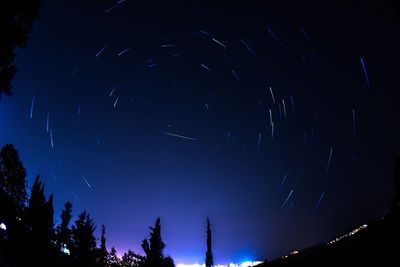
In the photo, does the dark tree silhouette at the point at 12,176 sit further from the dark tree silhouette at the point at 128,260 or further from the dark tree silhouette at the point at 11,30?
the dark tree silhouette at the point at 128,260

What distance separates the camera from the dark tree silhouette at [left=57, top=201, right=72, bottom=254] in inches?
1106

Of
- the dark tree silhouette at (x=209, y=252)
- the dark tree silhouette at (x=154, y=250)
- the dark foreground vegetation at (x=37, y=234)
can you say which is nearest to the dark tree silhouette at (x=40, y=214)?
the dark foreground vegetation at (x=37, y=234)

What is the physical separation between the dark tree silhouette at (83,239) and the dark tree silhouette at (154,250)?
5.52 meters

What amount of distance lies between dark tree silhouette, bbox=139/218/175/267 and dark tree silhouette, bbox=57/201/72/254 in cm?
842

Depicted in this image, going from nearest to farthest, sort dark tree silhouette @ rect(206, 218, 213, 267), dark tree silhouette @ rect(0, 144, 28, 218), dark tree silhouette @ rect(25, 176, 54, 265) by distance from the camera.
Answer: dark tree silhouette @ rect(0, 144, 28, 218), dark tree silhouette @ rect(25, 176, 54, 265), dark tree silhouette @ rect(206, 218, 213, 267)

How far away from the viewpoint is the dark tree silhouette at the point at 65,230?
28.1 m

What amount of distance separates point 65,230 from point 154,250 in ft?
41.3

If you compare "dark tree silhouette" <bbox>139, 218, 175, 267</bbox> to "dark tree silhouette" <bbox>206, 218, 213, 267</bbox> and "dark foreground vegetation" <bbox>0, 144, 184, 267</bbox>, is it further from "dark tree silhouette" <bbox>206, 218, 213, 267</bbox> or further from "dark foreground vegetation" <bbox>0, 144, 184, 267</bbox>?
"dark tree silhouette" <bbox>206, 218, 213, 267</bbox>

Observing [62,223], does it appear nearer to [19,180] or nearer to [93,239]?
[93,239]

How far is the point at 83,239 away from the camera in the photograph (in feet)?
86.2

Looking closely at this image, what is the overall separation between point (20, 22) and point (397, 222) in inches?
709

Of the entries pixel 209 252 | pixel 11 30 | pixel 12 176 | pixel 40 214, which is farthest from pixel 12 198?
pixel 209 252

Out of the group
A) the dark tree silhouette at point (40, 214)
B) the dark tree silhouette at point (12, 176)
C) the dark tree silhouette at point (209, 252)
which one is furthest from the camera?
the dark tree silhouette at point (209, 252)

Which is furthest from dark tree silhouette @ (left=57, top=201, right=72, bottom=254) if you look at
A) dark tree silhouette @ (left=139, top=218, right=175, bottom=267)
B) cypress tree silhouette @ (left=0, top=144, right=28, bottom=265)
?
cypress tree silhouette @ (left=0, top=144, right=28, bottom=265)
